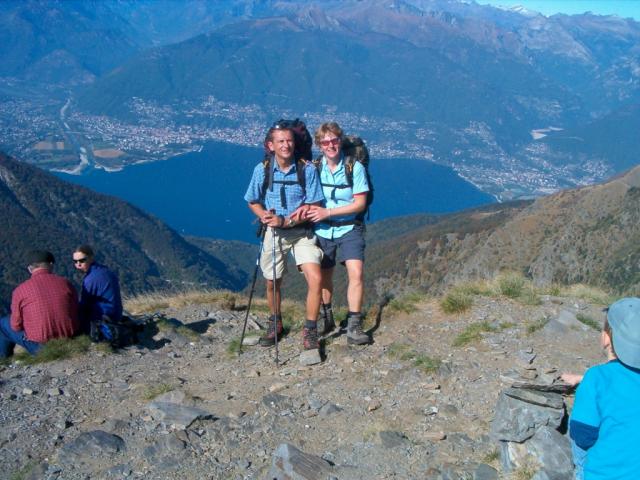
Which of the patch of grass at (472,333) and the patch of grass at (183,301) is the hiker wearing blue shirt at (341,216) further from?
the patch of grass at (183,301)

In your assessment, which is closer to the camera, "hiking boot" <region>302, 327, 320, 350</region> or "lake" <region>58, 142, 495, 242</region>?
"hiking boot" <region>302, 327, 320, 350</region>

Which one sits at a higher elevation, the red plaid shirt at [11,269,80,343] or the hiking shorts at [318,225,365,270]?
the hiking shorts at [318,225,365,270]

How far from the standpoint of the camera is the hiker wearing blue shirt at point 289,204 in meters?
6.83

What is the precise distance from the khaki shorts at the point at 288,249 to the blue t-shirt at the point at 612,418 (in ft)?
13.6

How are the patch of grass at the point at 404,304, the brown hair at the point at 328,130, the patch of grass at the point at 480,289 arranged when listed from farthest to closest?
the patch of grass at the point at 480,289 → the patch of grass at the point at 404,304 → the brown hair at the point at 328,130

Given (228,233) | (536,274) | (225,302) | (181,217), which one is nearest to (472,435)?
(225,302)

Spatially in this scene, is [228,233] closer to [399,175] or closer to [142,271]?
[142,271]

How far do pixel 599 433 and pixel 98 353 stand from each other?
6.41 meters

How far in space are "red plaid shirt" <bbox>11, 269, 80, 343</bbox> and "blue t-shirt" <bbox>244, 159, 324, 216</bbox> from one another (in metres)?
2.88

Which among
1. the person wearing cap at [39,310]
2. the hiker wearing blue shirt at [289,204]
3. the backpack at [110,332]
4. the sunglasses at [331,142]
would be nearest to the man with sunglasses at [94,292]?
the backpack at [110,332]

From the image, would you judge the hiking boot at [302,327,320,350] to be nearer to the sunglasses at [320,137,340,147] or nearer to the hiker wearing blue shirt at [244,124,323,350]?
the hiker wearing blue shirt at [244,124,323,350]

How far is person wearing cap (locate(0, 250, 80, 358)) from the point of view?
745cm

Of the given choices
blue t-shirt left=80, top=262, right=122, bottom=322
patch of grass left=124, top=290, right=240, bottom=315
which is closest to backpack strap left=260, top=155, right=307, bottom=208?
blue t-shirt left=80, top=262, right=122, bottom=322

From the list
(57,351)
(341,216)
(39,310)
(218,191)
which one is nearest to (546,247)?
(341,216)
